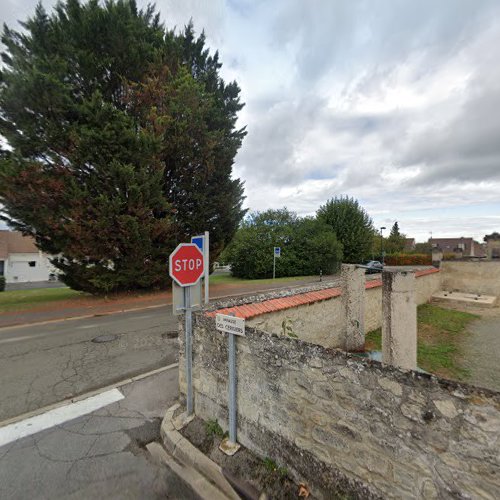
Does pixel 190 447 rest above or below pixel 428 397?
below

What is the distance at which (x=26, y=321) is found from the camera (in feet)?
31.4

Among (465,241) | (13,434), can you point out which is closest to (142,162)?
(13,434)

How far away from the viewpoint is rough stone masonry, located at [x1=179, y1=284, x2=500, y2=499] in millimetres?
1628

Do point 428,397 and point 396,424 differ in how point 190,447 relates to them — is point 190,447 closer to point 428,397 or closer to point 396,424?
point 396,424

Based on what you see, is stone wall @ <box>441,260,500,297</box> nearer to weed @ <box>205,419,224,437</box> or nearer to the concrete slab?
the concrete slab

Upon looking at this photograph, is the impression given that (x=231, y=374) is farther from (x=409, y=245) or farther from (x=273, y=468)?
(x=409, y=245)

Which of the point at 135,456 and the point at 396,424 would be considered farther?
the point at 135,456

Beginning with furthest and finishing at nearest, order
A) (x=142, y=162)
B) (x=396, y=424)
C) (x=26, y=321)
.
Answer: (x=142, y=162) < (x=26, y=321) < (x=396, y=424)

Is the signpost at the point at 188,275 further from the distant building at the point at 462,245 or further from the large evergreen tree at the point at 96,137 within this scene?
the distant building at the point at 462,245

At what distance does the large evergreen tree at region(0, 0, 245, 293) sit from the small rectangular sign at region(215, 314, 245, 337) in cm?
983

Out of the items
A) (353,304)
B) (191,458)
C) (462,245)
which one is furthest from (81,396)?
(462,245)

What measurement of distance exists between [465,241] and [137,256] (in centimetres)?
8408

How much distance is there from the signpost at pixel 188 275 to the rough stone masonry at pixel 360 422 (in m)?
0.46

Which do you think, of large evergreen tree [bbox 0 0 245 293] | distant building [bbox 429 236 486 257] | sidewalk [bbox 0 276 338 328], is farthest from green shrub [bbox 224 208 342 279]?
distant building [bbox 429 236 486 257]
